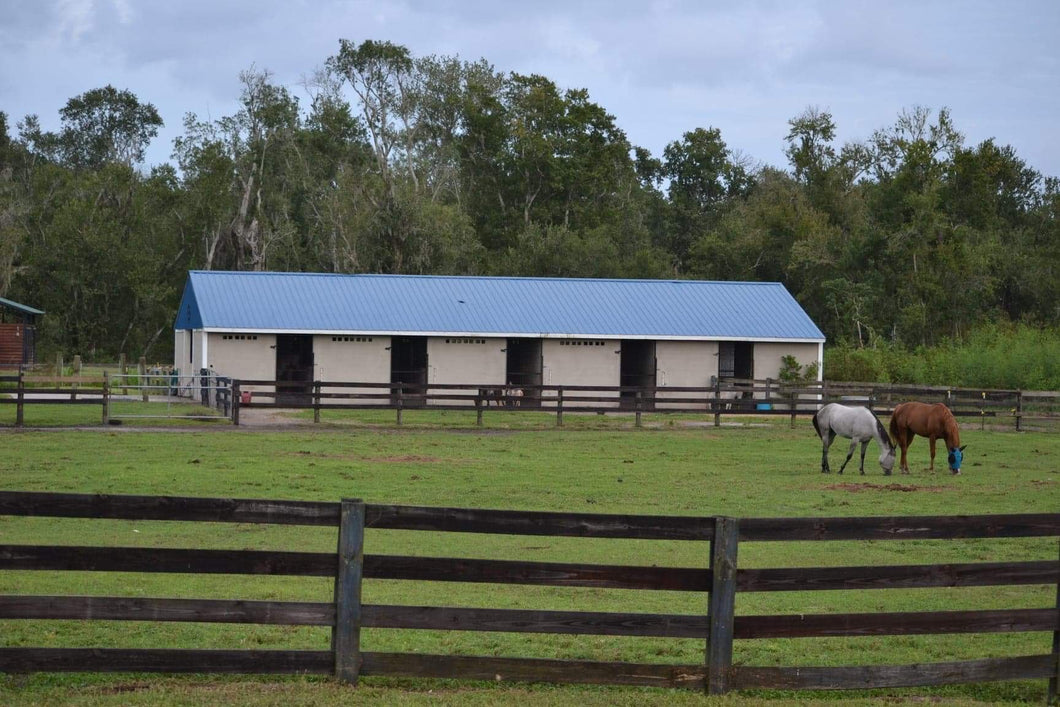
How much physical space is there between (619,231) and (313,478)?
54.2 meters

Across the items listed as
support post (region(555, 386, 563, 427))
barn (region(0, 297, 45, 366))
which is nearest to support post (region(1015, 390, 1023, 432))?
support post (region(555, 386, 563, 427))

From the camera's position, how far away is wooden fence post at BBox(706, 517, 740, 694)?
669 centimetres

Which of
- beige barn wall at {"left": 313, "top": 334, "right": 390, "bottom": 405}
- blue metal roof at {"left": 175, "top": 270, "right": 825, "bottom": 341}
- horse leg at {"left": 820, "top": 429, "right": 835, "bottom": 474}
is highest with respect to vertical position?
blue metal roof at {"left": 175, "top": 270, "right": 825, "bottom": 341}

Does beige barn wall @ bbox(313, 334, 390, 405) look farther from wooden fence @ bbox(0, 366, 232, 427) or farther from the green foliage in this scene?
the green foliage

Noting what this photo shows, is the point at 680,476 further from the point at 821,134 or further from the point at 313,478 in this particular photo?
the point at 821,134

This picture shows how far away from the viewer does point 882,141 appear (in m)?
67.1

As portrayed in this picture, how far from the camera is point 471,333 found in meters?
39.2

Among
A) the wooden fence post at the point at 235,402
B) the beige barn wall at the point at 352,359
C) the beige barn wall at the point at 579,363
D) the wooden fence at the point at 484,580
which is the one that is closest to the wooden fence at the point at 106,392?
the wooden fence post at the point at 235,402

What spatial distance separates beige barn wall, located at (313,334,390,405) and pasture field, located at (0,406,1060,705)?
7836 mm

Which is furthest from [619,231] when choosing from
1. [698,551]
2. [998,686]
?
[998,686]

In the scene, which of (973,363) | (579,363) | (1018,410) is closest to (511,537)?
(1018,410)

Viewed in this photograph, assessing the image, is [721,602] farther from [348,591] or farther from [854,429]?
[854,429]

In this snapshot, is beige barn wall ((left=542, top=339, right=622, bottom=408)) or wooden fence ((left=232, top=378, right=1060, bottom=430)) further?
beige barn wall ((left=542, top=339, right=622, bottom=408))

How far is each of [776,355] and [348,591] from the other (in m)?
36.2
